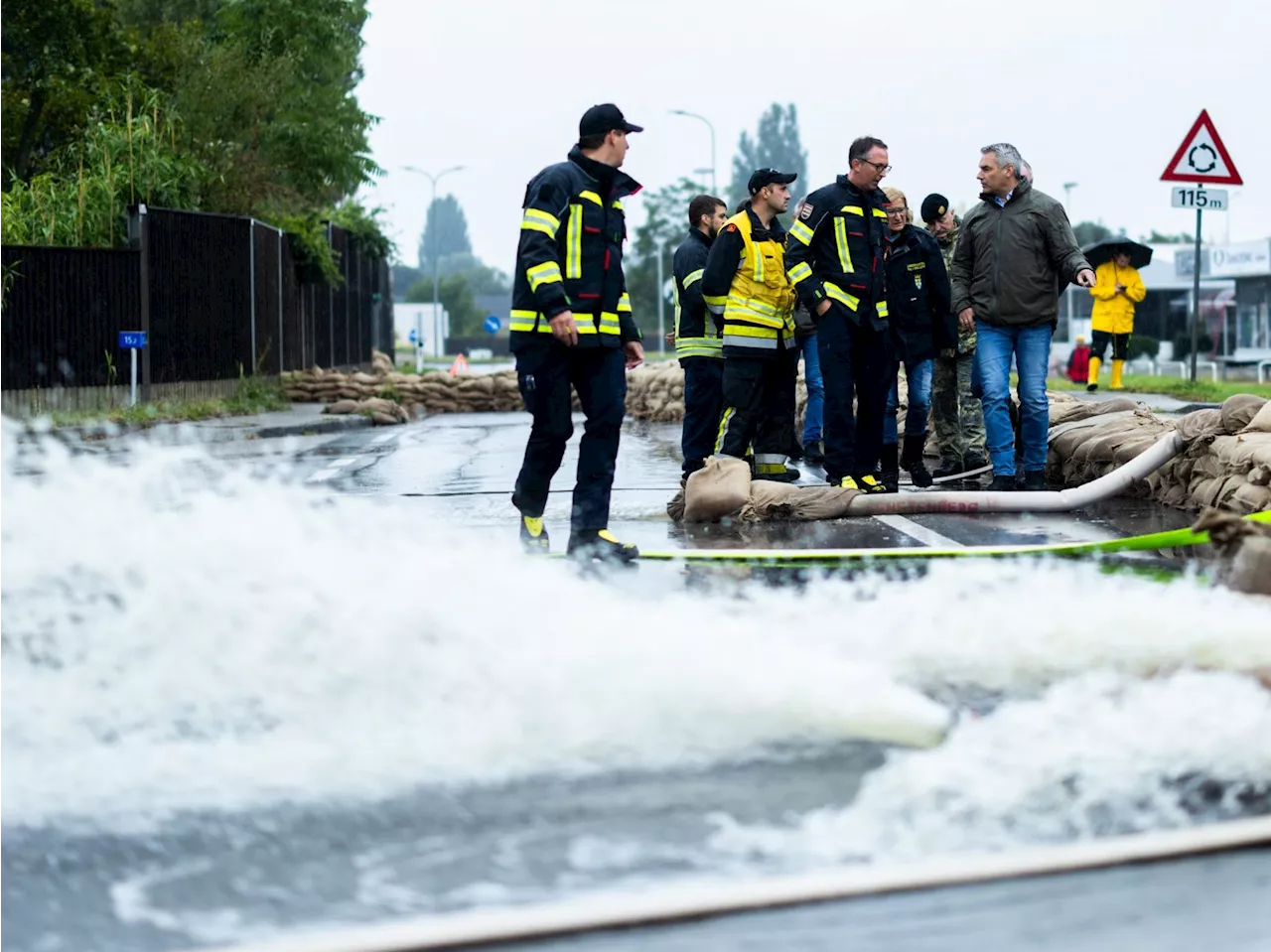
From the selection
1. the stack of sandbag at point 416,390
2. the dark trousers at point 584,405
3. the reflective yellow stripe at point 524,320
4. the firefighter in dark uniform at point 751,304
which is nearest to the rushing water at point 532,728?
the dark trousers at point 584,405

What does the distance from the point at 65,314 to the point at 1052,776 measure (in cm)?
1829

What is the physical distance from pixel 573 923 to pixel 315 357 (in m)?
27.7

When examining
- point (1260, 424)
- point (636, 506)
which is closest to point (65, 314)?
point (636, 506)

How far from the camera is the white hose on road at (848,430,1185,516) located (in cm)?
824

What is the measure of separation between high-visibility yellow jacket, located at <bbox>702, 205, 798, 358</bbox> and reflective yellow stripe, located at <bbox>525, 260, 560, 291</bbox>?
244 cm

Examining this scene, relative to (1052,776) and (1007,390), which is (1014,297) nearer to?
(1007,390)

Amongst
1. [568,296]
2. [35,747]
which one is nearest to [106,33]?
[568,296]

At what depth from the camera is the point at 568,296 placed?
689 cm

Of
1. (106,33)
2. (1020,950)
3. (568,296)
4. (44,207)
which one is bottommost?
(1020,950)

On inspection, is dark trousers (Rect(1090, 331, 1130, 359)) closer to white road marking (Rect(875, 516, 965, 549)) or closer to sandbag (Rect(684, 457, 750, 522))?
white road marking (Rect(875, 516, 965, 549))


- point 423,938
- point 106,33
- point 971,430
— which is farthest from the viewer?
point 106,33

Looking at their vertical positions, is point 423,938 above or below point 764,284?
below

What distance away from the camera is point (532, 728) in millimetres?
3861

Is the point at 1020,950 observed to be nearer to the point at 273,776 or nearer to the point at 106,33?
the point at 273,776
